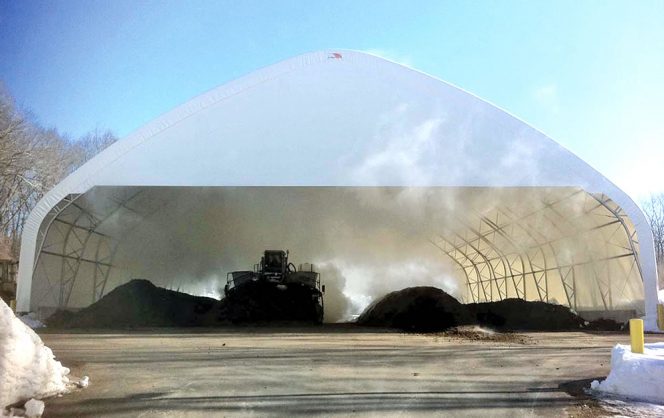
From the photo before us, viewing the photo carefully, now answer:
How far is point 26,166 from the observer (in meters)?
25.4

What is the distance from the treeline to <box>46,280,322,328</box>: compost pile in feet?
23.1

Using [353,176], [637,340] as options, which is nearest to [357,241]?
[353,176]

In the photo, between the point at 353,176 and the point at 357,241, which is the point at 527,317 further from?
the point at 357,241


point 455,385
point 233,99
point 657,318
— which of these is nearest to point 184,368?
point 455,385

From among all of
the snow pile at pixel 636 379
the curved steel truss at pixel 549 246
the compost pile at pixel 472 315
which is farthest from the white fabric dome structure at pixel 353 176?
the snow pile at pixel 636 379

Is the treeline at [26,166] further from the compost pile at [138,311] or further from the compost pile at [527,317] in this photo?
the compost pile at [527,317]

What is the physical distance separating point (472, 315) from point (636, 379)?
49.7 feet

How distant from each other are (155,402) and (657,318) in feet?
60.4

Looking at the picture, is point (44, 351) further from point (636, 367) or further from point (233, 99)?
point (233, 99)

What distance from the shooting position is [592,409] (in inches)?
272

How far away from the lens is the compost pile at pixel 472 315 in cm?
2169

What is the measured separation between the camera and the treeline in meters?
21.6

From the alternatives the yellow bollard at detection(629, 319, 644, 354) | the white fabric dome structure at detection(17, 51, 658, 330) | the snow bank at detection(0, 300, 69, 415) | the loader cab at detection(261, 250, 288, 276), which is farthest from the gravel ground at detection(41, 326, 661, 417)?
the loader cab at detection(261, 250, 288, 276)

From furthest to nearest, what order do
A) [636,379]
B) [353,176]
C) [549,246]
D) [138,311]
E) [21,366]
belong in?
[549,246], [138,311], [353,176], [636,379], [21,366]
